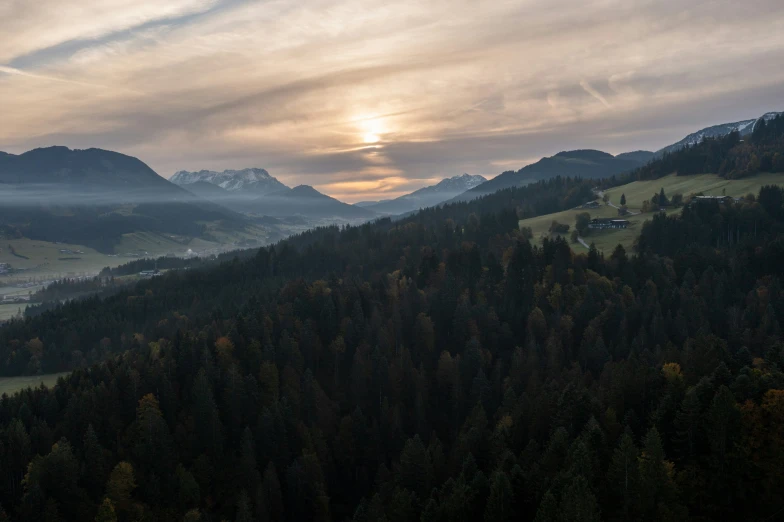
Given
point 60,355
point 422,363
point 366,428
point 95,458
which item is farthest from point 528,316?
point 60,355

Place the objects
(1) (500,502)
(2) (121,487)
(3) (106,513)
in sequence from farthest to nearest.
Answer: (2) (121,487), (3) (106,513), (1) (500,502)

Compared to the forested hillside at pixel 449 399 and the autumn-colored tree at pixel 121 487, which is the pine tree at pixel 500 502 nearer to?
the forested hillside at pixel 449 399

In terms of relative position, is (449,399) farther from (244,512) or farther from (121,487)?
(121,487)

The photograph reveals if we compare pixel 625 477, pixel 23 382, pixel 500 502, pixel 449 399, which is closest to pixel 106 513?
pixel 500 502

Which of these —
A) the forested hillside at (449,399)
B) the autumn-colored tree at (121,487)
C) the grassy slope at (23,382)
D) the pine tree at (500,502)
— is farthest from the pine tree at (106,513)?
the grassy slope at (23,382)

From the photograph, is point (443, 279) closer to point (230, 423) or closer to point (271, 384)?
point (271, 384)

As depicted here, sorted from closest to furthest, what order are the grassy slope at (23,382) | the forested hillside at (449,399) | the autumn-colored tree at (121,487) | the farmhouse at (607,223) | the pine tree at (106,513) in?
the forested hillside at (449,399)
the pine tree at (106,513)
the autumn-colored tree at (121,487)
the grassy slope at (23,382)
the farmhouse at (607,223)
